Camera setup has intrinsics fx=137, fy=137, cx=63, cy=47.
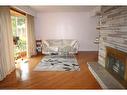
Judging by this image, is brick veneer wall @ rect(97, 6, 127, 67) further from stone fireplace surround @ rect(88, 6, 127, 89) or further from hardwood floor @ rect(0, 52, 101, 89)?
hardwood floor @ rect(0, 52, 101, 89)

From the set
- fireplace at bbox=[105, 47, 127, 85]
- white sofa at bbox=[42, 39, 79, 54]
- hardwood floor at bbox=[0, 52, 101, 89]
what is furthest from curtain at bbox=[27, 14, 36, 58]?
fireplace at bbox=[105, 47, 127, 85]

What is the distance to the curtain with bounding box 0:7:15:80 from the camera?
3.30 meters

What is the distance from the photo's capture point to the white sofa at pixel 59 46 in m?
6.16

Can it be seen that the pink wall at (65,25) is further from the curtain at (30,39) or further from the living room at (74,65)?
the curtain at (30,39)

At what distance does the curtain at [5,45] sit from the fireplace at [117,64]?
8.19ft

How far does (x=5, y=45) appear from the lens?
137 inches

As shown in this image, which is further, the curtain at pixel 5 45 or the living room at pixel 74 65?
the curtain at pixel 5 45

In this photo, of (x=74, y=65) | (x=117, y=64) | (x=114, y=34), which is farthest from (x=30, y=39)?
(x=117, y=64)

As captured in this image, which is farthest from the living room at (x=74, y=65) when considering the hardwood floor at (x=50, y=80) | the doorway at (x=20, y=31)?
the doorway at (x=20, y=31)

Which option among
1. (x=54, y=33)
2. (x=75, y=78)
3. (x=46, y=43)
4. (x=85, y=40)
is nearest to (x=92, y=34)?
(x=85, y=40)

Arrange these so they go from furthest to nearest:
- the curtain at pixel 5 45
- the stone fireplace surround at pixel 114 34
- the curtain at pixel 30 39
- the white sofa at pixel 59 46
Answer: the white sofa at pixel 59 46 → the curtain at pixel 30 39 → the curtain at pixel 5 45 → the stone fireplace surround at pixel 114 34

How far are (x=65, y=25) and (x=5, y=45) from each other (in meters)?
4.28
